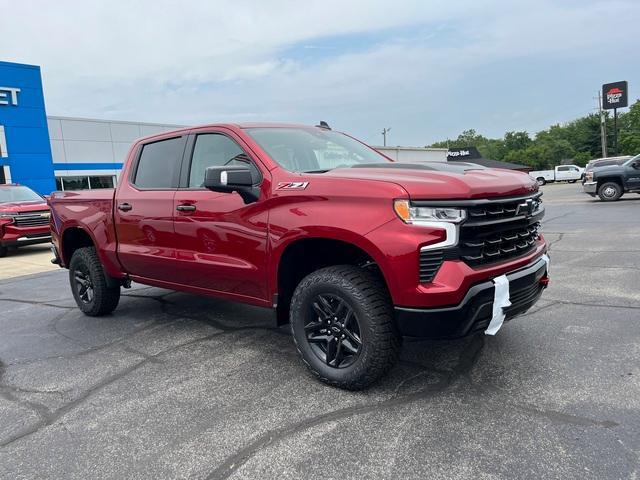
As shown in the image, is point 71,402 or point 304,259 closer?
point 71,402

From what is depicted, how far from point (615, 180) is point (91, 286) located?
59.3 feet

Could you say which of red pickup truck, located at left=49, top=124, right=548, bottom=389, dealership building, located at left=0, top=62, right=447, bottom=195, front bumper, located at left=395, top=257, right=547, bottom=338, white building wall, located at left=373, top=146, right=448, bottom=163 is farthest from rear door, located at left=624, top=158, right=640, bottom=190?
white building wall, located at left=373, top=146, right=448, bottom=163

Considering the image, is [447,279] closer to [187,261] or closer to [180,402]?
[180,402]

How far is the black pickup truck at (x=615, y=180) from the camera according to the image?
1716 cm

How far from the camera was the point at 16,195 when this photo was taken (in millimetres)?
12258

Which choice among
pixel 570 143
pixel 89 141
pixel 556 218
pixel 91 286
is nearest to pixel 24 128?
pixel 89 141

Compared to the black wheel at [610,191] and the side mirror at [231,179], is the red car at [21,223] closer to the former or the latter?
the side mirror at [231,179]

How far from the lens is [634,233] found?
9469 millimetres

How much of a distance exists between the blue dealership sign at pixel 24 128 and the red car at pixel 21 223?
12198 millimetres

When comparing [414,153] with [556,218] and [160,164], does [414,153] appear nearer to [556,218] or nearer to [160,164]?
[556,218]

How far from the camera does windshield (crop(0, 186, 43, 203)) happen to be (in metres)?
12.0

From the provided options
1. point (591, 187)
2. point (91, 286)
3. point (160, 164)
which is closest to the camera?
point (160, 164)

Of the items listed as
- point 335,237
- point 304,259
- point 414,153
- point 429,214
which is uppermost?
point 414,153

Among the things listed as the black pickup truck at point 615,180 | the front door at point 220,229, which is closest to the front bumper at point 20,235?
the front door at point 220,229
